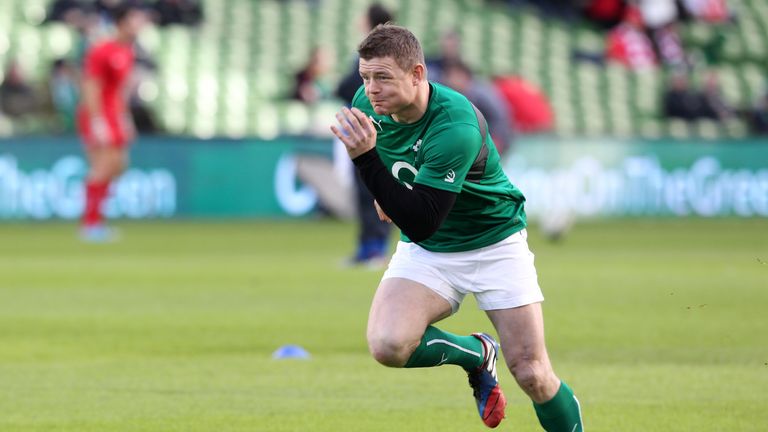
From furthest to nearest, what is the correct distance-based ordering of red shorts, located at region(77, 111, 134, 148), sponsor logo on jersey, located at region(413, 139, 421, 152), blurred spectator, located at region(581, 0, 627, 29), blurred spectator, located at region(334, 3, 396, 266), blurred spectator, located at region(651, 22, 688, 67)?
blurred spectator, located at region(581, 0, 627, 29), blurred spectator, located at region(651, 22, 688, 67), red shorts, located at region(77, 111, 134, 148), blurred spectator, located at region(334, 3, 396, 266), sponsor logo on jersey, located at region(413, 139, 421, 152)

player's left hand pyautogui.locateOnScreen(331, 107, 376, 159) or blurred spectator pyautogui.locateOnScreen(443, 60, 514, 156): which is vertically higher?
player's left hand pyautogui.locateOnScreen(331, 107, 376, 159)

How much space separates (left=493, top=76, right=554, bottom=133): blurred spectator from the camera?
23203 mm

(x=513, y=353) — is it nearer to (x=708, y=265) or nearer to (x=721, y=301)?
(x=721, y=301)

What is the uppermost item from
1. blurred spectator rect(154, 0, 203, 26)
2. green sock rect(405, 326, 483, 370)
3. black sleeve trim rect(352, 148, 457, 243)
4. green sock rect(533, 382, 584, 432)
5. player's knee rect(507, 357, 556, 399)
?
black sleeve trim rect(352, 148, 457, 243)

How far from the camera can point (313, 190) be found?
78.8 ft

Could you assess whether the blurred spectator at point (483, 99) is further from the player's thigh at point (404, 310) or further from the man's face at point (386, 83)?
the man's face at point (386, 83)

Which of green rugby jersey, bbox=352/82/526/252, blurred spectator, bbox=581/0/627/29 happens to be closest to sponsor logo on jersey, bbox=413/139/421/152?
green rugby jersey, bbox=352/82/526/252

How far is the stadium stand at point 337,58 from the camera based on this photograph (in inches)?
1019

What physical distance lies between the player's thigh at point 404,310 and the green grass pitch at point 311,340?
2.96 ft

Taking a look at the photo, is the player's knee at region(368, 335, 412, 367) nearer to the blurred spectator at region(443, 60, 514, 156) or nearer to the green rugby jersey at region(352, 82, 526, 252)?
the green rugby jersey at region(352, 82, 526, 252)

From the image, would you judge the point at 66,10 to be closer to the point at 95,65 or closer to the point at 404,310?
the point at 95,65

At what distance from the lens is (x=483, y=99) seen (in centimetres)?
1681

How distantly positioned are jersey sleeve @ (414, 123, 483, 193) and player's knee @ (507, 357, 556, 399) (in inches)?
31.0

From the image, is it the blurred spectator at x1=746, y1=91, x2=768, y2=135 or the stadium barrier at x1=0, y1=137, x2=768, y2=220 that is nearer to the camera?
the stadium barrier at x1=0, y1=137, x2=768, y2=220
